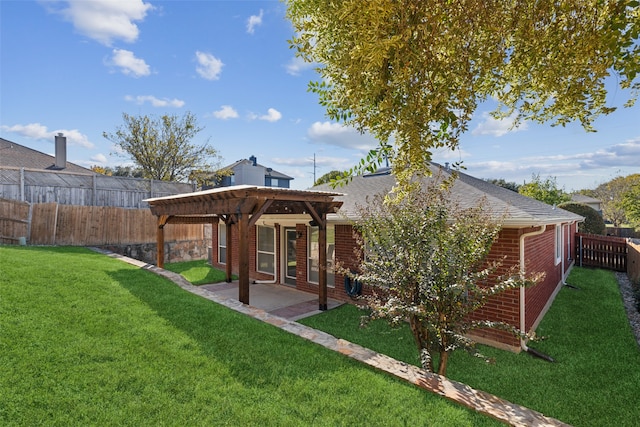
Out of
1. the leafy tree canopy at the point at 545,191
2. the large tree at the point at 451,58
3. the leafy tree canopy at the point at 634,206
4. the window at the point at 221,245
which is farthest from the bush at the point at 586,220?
the large tree at the point at 451,58

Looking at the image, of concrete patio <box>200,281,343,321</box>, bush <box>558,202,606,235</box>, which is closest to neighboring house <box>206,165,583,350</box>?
concrete patio <box>200,281,343,321</box>

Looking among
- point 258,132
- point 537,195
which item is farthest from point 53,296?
point 537,195

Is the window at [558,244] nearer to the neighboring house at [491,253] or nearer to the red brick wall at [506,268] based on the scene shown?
the neighboring house at [491,253]

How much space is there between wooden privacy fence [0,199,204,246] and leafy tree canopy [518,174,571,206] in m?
25.2

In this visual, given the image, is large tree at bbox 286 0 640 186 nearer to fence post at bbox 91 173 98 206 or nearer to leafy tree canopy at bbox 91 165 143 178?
fence post at bbox 91 173 98 206

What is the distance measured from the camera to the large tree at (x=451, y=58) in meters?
2.78

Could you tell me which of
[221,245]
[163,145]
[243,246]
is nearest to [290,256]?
[221,245]

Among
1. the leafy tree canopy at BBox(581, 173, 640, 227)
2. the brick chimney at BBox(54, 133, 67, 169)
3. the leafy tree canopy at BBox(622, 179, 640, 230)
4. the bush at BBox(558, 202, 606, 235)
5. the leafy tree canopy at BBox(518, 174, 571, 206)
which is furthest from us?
the leafy tree canopy at BBox(581, 173, 640, 227)

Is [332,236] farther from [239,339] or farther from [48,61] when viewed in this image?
[48,61]

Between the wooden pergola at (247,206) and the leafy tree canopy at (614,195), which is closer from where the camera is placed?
the wooden pergola at (247,206)

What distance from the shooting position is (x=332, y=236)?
32.7ft

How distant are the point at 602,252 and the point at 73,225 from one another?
24062mm

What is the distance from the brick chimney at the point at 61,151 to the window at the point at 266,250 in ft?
53.7

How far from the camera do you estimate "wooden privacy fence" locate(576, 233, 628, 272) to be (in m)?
14.7
